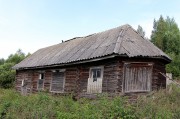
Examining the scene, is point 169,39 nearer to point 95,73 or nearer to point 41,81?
point 41,81

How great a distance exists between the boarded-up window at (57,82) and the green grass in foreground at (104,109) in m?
4.11

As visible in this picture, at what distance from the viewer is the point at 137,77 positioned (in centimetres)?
1416

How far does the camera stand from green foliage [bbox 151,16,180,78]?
33.6 metres

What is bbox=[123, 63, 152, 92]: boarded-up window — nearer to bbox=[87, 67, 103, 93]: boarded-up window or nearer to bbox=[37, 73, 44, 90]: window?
bbox=[87, 67, 103, 93]: boarded-up window

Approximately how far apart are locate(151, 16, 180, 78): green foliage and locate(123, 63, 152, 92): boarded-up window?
1873 cm

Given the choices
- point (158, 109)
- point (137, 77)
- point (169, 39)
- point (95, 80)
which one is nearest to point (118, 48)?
point (137, 77)

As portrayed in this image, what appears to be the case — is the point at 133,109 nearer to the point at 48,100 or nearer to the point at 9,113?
the point at 48,100

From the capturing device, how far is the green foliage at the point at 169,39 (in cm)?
3364

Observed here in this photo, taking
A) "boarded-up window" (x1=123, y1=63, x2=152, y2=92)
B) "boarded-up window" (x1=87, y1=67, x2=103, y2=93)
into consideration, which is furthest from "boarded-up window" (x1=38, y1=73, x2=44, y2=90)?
"boarded-up window" (x1=123, y1=63, x2=152, y2=92)

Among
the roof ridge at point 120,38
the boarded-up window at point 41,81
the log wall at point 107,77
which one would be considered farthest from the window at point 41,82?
the roof ridge at point 120,38

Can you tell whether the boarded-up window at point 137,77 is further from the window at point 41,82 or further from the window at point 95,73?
the window at point 41,82

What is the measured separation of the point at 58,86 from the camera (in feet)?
58.6

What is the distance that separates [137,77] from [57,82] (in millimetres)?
6092

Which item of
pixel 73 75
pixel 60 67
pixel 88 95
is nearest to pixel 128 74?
pixel 88 95
